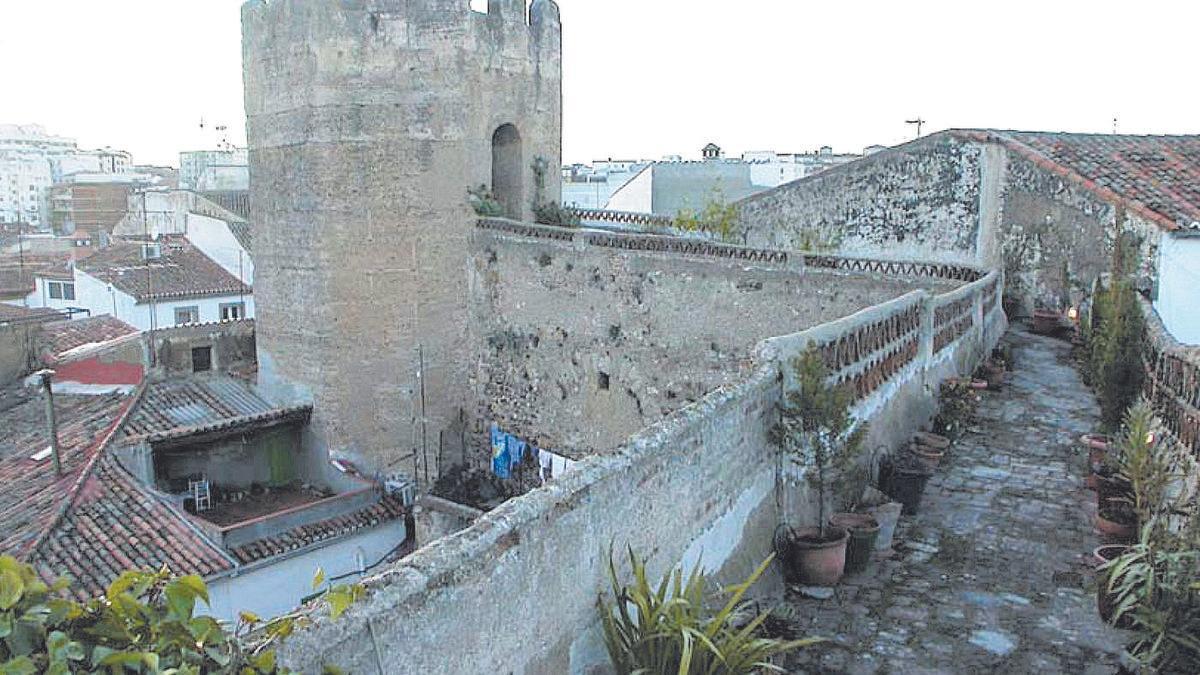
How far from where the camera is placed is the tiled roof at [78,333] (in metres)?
20.8

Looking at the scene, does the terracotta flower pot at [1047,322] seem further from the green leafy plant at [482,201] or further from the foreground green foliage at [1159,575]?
the foreground green foliage at [1159,575]

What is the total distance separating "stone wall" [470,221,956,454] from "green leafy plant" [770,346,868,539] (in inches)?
191

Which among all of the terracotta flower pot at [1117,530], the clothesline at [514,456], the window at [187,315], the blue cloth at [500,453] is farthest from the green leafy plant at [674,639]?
the window at [187,315]

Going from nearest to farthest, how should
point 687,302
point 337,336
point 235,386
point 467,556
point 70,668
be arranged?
point 70,668 → point 467,556 → point 687,302 → point 337,336 → point 235,386

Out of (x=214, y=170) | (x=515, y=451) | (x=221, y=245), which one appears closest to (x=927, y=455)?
(x=515, y=451)

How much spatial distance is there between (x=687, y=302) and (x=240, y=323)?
1053 cm

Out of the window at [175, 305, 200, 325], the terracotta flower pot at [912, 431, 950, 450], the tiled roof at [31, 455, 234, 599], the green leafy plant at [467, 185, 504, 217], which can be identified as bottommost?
the tiled roof at [31, 455, 234, 599]

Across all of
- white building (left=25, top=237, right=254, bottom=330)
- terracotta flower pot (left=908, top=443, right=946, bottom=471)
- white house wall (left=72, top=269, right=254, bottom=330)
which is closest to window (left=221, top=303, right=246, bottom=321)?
white building (left=25, top=237, right=254, bottom=330)

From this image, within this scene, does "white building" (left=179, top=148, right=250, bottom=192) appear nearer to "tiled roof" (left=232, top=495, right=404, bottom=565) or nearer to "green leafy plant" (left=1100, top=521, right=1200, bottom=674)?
"tiled roof" (left=232, top=495, right=404, bottom=565)

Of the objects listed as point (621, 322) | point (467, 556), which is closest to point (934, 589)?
point (467, 556)

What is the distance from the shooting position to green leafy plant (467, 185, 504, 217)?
52.5 ft

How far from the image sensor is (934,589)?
21.7 ft

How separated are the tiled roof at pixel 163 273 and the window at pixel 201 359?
9204 millimetres

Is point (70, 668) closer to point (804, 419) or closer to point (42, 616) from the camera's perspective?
point (42, 616)
